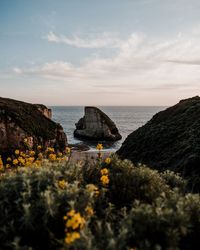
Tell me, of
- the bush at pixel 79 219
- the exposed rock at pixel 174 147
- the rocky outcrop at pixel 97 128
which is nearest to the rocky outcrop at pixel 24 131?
the exposed rock at pixel 174 147

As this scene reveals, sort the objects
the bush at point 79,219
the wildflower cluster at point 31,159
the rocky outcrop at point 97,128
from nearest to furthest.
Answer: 1. the bush at point 79,219
2. the wildflower cluster at point 31,159
3. the rocky outcrop at point 97,128

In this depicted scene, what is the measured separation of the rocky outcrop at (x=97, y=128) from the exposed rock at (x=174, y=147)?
139 ft

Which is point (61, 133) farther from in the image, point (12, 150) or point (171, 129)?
point (171, 129)

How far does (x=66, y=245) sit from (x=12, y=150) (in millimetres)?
23186

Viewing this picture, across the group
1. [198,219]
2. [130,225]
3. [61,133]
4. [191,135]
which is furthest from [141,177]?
[61,133]

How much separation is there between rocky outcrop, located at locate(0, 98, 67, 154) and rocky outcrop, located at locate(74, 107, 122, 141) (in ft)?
122

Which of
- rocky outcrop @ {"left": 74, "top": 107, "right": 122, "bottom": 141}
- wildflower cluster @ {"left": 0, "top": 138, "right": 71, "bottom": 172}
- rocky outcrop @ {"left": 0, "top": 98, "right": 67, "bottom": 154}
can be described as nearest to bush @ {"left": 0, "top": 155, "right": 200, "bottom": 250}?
wildflower cluster @ {"left": 0, "top": 138, "right": 71, "bottom": 172}

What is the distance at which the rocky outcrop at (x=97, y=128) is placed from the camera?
69.5 m

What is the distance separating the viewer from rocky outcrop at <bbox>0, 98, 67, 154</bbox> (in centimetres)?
2611

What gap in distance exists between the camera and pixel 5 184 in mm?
4734

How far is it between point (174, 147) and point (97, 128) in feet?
173

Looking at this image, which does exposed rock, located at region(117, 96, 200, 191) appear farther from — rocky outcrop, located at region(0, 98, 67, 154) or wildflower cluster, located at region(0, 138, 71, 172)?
rocky outcrop, located at region(0, 98, 67, 154)

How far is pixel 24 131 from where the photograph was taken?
27172 millimetres

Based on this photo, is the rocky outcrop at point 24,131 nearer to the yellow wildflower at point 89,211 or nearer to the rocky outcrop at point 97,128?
the yellow wildflower at point 89,211
